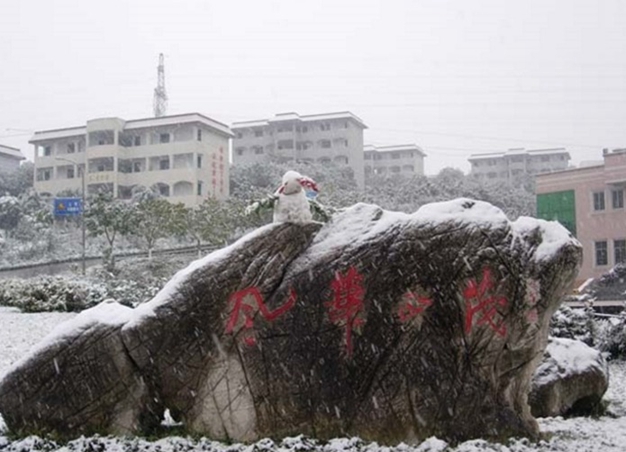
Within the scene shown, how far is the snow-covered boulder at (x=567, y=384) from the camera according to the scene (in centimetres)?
813

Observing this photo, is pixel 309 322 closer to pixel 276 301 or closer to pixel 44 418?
pixel 276 301

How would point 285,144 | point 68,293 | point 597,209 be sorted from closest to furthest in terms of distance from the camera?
point 68,293 → point 597,209 → point 285,144

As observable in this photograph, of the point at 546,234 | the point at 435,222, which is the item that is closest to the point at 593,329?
the point at 546,234

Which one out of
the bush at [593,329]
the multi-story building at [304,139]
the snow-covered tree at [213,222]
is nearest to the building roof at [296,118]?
the multi-story building at [304,139]

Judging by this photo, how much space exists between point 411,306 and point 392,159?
44692mm

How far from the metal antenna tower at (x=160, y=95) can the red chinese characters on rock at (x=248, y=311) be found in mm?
38300

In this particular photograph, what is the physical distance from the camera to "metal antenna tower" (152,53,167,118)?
4291 centimetres

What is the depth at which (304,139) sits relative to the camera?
46.5 meters

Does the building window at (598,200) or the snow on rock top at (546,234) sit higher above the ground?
the building window at (598,200)

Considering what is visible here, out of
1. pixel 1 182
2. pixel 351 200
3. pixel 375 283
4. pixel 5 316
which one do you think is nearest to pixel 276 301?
pixel 375 283

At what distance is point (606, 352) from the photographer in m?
13.2

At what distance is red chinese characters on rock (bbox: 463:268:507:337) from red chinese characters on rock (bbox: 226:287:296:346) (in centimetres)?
172

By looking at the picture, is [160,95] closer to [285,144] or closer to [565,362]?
[285,144]

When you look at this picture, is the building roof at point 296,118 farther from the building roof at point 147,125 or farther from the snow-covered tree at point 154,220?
the snow-covered tree at point 154,220
